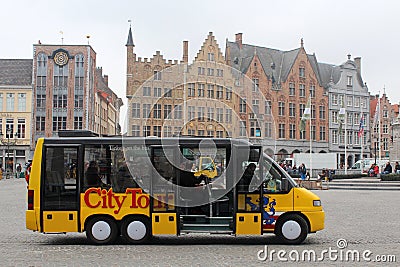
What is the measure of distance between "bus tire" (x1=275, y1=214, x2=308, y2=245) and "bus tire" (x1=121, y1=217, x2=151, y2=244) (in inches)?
113

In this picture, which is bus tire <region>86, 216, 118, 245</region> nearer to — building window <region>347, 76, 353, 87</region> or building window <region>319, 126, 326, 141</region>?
building window <region>319, 126, 326, 141</region>

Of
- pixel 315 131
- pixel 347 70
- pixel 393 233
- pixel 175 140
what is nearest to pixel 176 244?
pixel 175 140

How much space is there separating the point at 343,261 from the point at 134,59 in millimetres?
63661

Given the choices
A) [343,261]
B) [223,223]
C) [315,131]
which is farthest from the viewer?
[315,131]

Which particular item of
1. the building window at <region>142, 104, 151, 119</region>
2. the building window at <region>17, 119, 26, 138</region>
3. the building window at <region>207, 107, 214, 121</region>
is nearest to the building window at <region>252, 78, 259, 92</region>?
the building window at <region>207, 107, 214, 121</region>

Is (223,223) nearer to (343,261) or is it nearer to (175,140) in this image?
(175,140)

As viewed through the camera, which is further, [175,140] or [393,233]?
[393,233]

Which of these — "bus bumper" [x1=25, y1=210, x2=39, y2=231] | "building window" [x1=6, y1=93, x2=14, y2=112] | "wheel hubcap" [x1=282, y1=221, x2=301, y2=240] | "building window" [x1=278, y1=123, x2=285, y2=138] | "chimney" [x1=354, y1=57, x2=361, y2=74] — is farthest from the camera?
"chimney" [x1=354, y1=57, x2=361, y2=74]

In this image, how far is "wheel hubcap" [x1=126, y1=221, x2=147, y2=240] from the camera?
41.7 ft

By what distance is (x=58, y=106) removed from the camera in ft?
235

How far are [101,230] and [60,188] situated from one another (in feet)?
4.20

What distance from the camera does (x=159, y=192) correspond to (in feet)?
41.9

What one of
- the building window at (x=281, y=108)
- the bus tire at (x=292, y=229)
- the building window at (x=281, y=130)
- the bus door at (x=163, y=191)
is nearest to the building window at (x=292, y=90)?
the building window at (x=281, y=108)

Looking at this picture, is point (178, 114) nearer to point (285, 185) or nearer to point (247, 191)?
point (285, 185)
